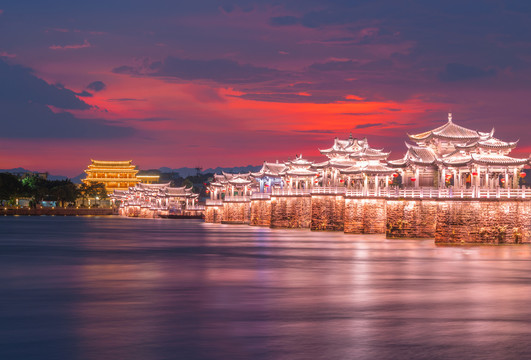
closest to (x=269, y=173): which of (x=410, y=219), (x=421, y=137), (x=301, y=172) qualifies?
(x=301, y=172)

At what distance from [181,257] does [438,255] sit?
43.7 feet

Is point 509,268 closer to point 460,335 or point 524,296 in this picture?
point 524,296

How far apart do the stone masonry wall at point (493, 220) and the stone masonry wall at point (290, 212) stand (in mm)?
28810

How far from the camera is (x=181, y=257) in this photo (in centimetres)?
4231

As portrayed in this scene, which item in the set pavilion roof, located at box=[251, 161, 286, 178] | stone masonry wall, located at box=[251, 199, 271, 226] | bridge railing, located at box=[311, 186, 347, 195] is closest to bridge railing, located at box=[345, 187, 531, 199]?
bridge railing, located at box=[311, 186, 347, 195]

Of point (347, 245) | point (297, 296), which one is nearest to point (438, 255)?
point (347, 245)

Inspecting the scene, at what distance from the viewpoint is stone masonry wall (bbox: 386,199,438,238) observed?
49400mm

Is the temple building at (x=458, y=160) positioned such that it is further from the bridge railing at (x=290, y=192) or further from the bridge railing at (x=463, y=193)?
the bridge railing at (x=290, y=192)

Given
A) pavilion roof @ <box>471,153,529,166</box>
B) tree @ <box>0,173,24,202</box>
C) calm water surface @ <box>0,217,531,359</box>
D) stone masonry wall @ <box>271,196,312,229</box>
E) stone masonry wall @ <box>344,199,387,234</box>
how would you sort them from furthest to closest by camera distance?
tree @ <box>0,173,24,202</box>, stone masonry wall @ <box>271,196,312,229</box>, stone masonry wall @ <box>344,199,387,234</box>, pavilion roof @ <box>471,153,529,166</box>, calm water surface @ <box>0,217,531,359</box>

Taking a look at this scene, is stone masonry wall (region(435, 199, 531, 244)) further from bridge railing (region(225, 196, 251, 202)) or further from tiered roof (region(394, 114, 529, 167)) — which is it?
bridge railing (region(225, 196, 251, 202))

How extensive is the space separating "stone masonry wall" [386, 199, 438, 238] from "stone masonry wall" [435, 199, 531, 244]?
5603 mm

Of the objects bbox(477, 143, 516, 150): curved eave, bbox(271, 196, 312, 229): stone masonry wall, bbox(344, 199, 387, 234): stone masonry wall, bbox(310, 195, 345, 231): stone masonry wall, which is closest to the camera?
bbox(477, 143, 516, 150): curved eave

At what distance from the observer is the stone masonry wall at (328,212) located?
62844 millimetres

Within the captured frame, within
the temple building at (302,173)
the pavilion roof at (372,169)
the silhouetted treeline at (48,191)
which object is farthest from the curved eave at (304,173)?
the silhouetted treeline at (48,191)
